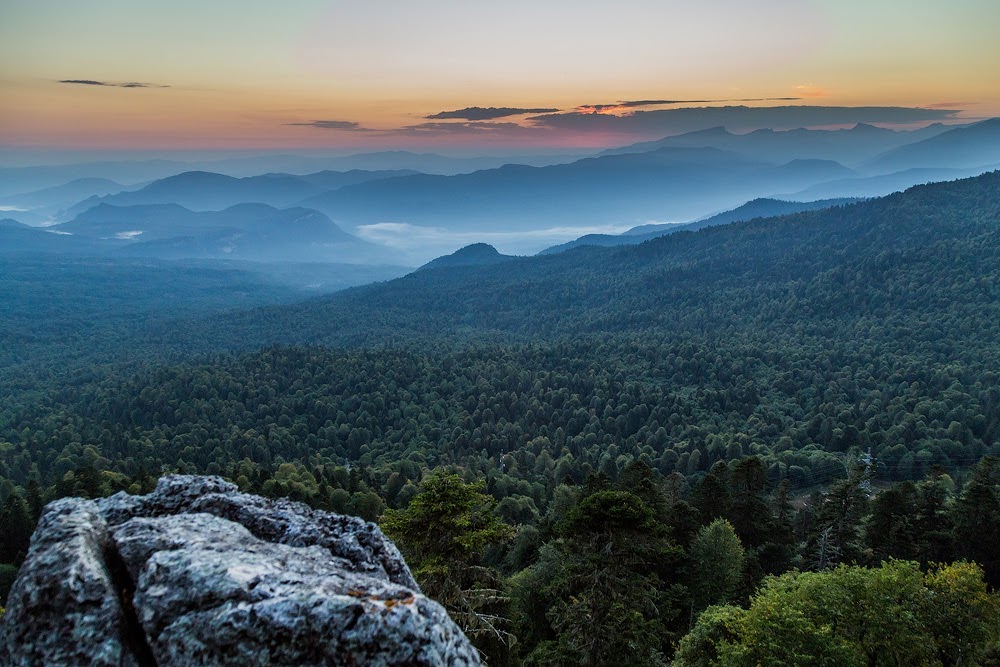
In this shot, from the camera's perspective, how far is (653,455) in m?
92.1

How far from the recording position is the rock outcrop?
6.05 metres

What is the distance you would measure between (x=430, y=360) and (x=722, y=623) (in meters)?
Answer: 136

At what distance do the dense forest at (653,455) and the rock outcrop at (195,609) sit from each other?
1031 centimetres

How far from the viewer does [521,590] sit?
3431cm

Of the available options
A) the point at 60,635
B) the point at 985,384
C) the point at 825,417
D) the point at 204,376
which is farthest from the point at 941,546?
the point at 204,376

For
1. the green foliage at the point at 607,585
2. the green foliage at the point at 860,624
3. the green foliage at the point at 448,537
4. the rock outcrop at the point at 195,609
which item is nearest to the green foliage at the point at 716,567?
the green foliage at the point at 860,624

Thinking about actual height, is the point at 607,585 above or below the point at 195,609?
below

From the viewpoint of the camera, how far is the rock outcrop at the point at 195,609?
605cm

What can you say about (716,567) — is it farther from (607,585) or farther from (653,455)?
(653,455)

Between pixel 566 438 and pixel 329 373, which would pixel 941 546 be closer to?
pixel 566 438

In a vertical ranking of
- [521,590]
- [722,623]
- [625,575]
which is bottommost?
[521,590]

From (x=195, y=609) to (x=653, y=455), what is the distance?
9186 cm

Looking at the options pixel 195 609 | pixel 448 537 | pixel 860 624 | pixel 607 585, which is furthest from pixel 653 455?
pixel 195 609

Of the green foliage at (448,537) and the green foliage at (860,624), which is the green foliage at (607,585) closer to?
the green foliage at (860,624)
